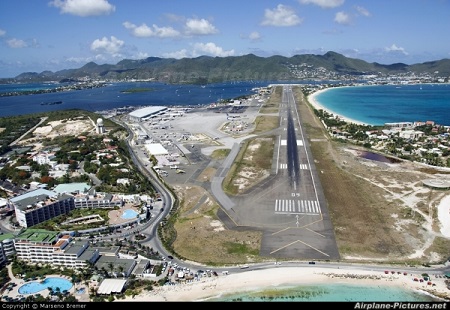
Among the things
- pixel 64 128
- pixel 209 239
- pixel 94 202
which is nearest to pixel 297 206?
pixel 209 239

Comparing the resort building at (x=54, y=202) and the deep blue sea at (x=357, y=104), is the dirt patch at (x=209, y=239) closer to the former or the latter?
the resort building at (x=54, y=202)

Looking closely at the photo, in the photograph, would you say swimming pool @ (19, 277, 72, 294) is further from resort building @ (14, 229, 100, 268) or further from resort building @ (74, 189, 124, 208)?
resort building @ (74, 189, 124, 208)

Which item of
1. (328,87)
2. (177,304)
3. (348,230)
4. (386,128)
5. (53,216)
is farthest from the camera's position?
(328,87)

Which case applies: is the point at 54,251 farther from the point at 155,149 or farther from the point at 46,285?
the point at 155,149

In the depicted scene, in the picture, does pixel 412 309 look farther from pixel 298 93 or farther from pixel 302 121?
pixel 298 93

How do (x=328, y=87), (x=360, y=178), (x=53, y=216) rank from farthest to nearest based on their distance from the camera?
(x=328, y=87)
(x=360, y=178)
(x=53, y=216)

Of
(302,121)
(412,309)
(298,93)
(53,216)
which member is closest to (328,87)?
(298,93)
